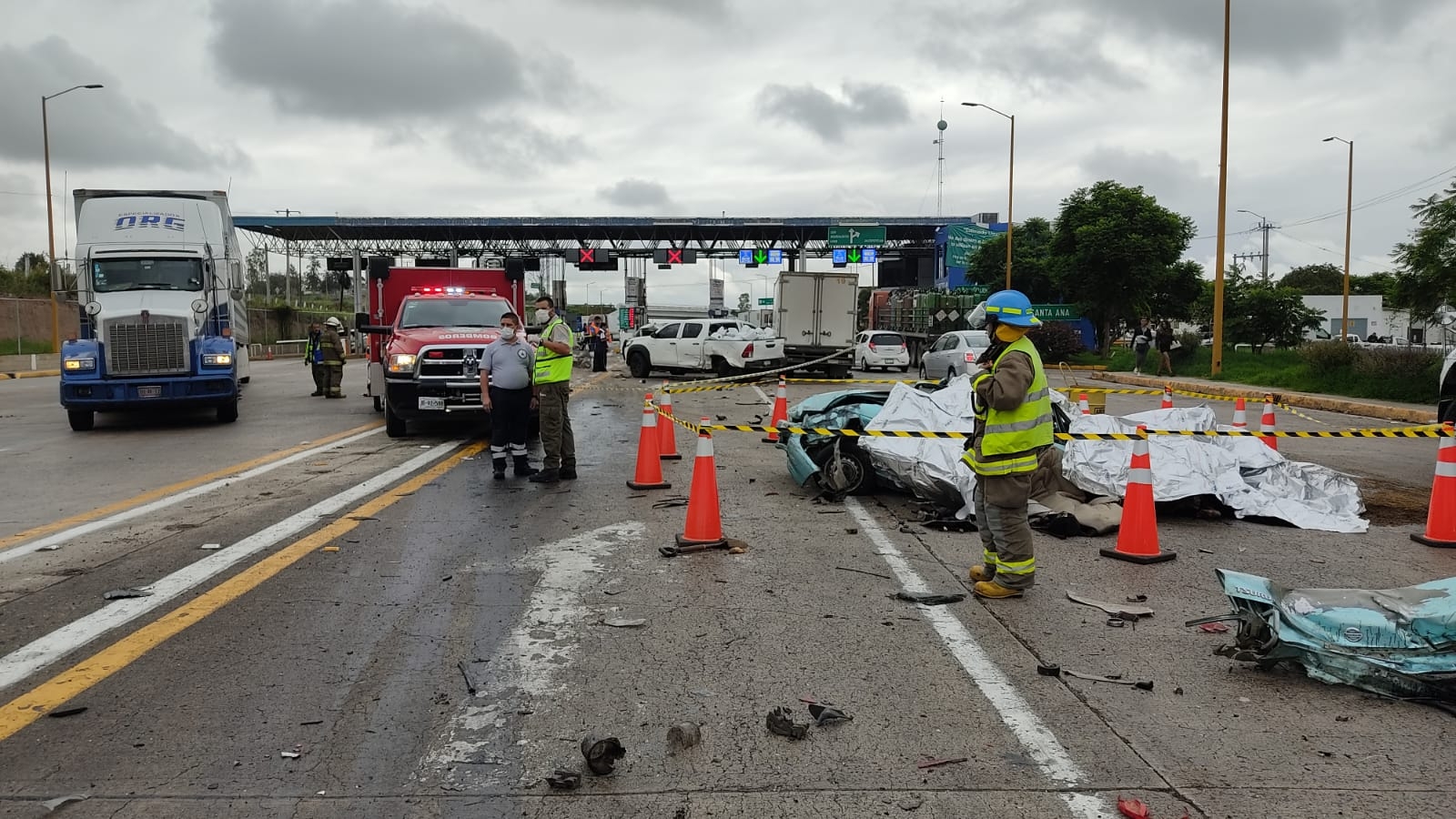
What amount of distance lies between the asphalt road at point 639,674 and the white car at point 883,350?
26.1 meters

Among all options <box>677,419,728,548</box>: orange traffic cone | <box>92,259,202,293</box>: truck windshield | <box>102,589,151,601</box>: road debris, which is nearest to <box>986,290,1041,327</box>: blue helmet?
<box>677,419,728,548</box>: orange traffic cone

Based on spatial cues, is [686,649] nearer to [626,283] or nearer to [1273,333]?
[1273,333]

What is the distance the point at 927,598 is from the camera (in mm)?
6094

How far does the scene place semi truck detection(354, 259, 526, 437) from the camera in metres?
13.5

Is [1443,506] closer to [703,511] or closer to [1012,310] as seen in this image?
[1012,310]

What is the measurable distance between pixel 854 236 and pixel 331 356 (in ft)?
147

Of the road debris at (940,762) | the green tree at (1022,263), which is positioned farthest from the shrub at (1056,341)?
the road debris at (940,762)

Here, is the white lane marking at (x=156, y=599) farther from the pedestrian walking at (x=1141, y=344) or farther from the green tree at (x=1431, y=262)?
the pedestrian walking at (x=1141, y=344)

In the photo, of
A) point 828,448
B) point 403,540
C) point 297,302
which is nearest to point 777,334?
point 828,448

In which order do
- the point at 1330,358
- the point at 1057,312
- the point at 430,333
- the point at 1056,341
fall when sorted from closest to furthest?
1. the point at 430,333
2. the point at 1330,358
3. the point at 1056,341
4. the point at 1057,312

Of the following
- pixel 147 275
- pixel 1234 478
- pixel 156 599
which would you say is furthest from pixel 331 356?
pixel 1234 478

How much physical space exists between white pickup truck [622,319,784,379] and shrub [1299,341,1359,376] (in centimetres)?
1358

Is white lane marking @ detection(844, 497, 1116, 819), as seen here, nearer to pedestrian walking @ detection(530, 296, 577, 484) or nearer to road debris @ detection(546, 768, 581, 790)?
road debris @ detection(546, 768, 581, 790)

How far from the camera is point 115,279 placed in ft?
54.4
